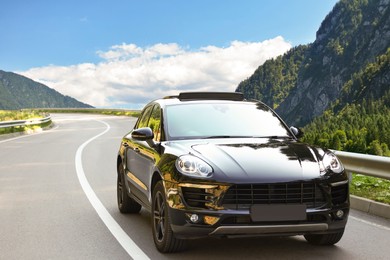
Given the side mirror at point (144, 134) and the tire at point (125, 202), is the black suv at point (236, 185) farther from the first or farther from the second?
the tire at point (125, 202)

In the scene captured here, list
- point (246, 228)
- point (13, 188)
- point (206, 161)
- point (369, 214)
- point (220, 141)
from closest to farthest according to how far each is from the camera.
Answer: point (246, 228) < point (206, 161) < point (220, 141) < point (369, 214) < point (13, 188)

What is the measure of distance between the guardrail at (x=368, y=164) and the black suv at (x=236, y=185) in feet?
7.89

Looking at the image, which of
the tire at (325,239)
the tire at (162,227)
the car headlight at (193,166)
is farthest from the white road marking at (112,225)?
the tire at (325,239)

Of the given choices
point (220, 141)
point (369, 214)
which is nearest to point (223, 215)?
point (220, 141)

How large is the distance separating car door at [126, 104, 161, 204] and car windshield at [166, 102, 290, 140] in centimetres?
24

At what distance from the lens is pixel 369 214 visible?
26.0 ft

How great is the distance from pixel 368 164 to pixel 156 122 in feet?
11.8

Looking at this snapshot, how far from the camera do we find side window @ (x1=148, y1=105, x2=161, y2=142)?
6488 millimetres

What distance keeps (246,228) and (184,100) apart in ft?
8.32

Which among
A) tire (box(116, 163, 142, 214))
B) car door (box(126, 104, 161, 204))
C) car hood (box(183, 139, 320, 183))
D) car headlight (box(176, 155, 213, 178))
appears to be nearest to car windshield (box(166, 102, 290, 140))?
car door (box(126, 104, 161, 204))

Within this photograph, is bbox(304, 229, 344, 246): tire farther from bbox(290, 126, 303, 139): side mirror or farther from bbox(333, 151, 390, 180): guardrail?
bbox(333, 151, 390, 180): guardrail

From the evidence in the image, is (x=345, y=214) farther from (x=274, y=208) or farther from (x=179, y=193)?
(x=179, y=193)

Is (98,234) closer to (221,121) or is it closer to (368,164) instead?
(221,121)

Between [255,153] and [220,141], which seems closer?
[255,153]
